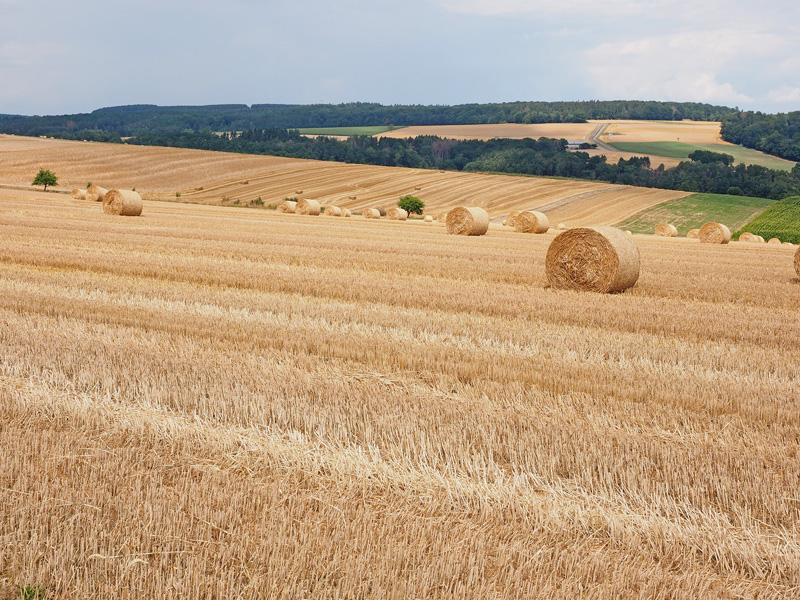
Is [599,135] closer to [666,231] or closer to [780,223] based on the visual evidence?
[780,223]

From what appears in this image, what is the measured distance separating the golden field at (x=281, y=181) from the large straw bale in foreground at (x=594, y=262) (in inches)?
1507

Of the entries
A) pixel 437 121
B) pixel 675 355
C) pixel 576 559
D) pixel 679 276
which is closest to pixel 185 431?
pixel 576 559

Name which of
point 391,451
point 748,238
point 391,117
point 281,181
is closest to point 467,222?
point 748,238

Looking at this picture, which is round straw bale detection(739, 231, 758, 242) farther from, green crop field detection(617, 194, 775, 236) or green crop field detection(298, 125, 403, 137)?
green crop field detection(298, 125, 403, 137)

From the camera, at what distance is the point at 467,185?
69.4 meters

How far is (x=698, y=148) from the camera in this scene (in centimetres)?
9488

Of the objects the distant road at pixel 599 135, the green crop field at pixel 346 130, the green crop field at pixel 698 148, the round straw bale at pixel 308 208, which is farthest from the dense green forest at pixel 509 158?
the round straw bale at pixel 308 208

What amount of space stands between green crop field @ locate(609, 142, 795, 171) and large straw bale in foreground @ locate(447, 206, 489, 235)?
65813 mm

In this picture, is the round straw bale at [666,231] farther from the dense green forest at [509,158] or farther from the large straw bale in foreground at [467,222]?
the dense green forest at [509,158]

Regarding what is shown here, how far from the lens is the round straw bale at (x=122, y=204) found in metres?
30.0

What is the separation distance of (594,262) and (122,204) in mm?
22604

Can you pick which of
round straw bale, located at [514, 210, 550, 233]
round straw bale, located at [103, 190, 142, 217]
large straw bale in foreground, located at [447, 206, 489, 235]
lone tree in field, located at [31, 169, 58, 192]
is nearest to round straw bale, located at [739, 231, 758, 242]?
round straw bale, located at [514, 210, 550, 233]

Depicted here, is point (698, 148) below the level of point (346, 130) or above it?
below

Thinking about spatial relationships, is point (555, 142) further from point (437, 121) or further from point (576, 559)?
point (576, 559)
